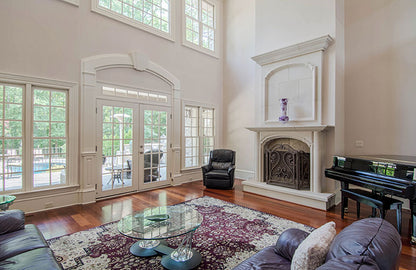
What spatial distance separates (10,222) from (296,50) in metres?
5.30

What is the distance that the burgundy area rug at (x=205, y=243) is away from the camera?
2324 millimetres

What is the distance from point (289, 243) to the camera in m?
1.73

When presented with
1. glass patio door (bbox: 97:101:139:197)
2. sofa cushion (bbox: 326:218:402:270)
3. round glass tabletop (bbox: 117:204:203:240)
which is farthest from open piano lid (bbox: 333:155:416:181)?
glass patio door (bbox: 97:101:139:197)

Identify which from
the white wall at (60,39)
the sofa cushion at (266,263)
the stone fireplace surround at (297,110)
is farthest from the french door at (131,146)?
the sofa cushion at (266,263)

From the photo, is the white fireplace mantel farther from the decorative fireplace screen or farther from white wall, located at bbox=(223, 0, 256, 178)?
white wall, located at bbox=(223, 0, 256, 178)

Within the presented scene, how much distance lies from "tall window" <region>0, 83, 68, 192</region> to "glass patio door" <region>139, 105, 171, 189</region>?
161cm

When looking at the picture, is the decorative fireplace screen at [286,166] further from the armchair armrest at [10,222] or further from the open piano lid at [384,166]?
the armchair armrest at [10,222]

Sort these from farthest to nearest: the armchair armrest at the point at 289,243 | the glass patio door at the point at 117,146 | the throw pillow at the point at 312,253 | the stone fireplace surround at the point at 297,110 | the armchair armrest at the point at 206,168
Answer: the armchair armrest at the point at 206,168
the glass patio door at the point at 117,146
the stone fireplace surround at the point at 297,110
the armchair armrest at the point at 289,243
the throw pillow at the point at 312,253

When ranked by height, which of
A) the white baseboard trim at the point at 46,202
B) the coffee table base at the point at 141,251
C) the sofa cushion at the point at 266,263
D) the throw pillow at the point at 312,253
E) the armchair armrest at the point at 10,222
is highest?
the throw pillow at the point at 312,253

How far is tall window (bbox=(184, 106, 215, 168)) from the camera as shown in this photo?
20.6 feet

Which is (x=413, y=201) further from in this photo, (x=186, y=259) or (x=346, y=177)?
(x=186, y=259)

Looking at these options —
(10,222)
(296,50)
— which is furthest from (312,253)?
(296,50)

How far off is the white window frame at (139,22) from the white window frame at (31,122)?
1712 mm

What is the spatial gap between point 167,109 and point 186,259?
405cm
